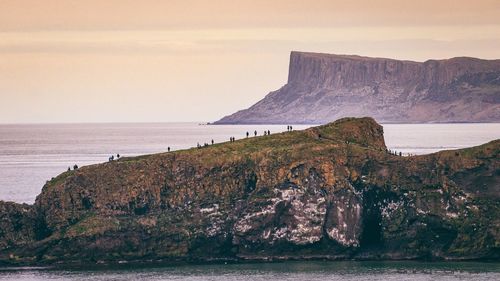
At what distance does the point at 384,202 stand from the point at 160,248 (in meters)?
20.2

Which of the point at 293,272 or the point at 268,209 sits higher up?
the point at 268,209

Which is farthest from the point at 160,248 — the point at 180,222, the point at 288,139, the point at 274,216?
the point at 288,139

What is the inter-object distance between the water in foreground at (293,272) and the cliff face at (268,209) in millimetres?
3639

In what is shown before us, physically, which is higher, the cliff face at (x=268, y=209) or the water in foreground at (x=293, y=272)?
the cliff face at (x=268, y=209)

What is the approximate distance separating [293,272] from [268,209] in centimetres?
1079

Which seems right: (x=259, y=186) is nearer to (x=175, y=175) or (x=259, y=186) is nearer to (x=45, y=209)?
(x=175, y=175)

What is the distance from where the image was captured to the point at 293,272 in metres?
105

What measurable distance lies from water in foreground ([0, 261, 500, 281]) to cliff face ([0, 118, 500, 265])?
364cm

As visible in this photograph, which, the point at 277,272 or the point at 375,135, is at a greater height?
the point at 375,135

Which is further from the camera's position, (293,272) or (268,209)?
(268,209)

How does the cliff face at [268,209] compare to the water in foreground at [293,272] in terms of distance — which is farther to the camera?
the cliff face at [268,209]

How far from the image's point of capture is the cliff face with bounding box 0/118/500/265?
114m

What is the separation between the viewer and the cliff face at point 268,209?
114 meters

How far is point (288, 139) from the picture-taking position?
12619 cm
